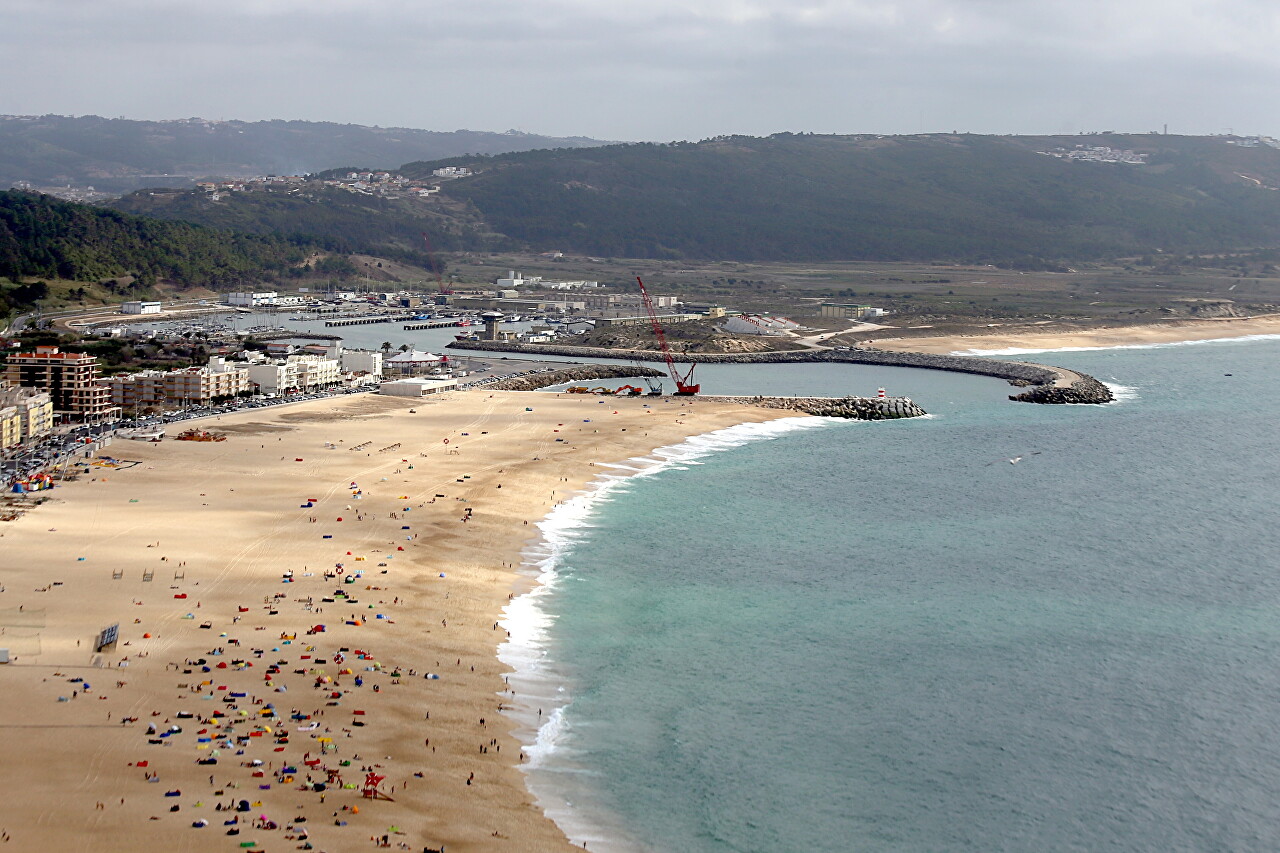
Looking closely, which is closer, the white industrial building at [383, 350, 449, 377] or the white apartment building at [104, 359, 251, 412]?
the white apartment building at [104, 359, 251, 412]

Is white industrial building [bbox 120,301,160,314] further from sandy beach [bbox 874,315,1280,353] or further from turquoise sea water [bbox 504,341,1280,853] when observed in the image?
turquoise sea water [bbox 504,341,1280,853]

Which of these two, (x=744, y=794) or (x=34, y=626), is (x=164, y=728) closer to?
(x=34, y=626)

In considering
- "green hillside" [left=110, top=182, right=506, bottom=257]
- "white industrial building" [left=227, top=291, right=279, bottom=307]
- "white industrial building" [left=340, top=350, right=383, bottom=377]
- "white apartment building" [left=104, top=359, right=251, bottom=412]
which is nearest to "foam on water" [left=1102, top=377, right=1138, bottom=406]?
"white industrial building" [left=340, top=350, right=383, bottom=377]

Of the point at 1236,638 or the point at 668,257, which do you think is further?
the point at 668,257

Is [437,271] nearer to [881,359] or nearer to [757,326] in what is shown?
[757,326]

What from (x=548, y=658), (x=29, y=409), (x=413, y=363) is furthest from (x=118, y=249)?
(x=548, y=658)

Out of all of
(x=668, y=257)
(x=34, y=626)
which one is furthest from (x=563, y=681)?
(x=668, y=257)
